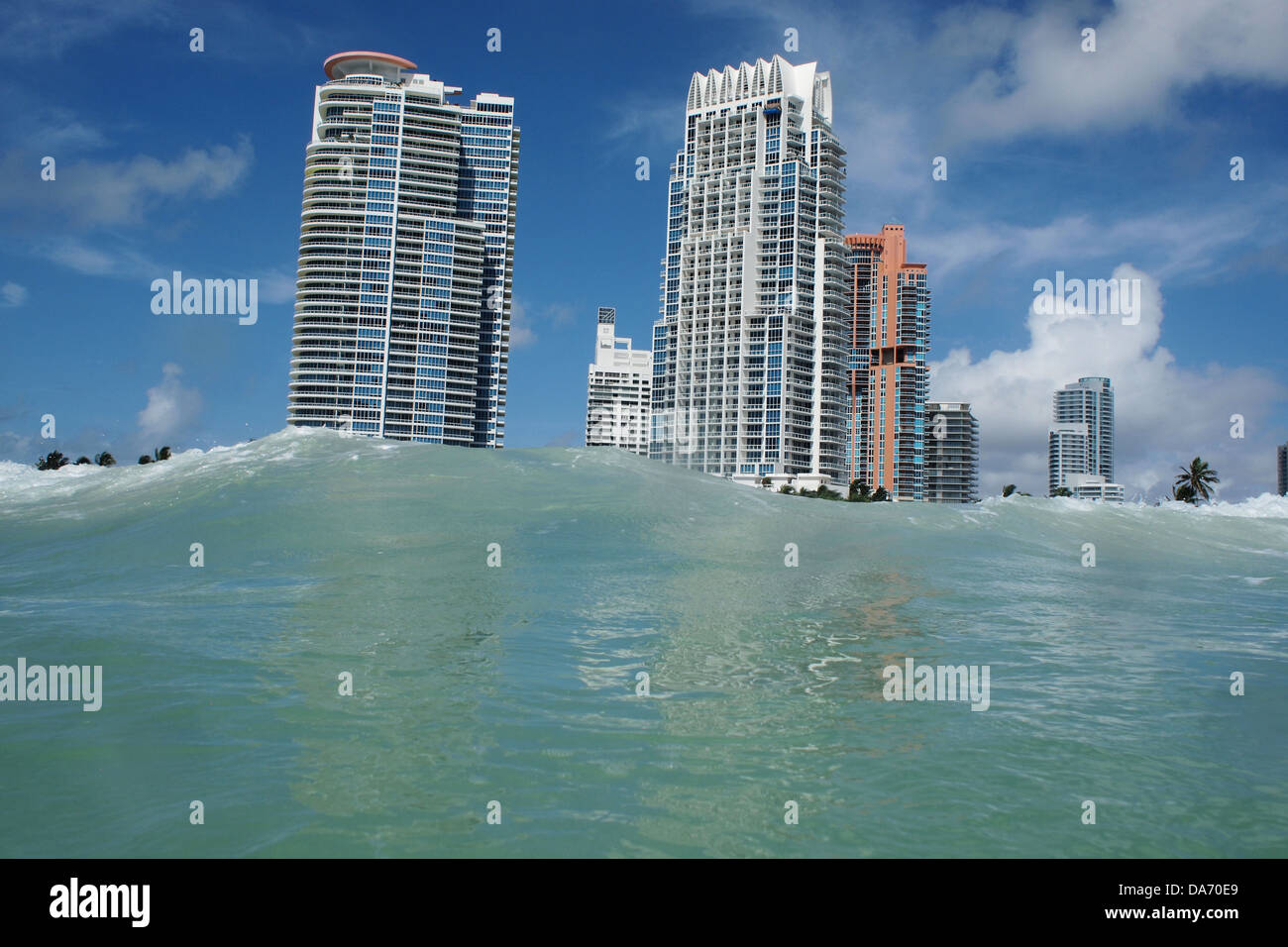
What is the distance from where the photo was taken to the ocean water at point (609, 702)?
6.12 meters

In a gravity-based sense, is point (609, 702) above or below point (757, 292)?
below

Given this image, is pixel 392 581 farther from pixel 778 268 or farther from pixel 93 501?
pixel 778 268

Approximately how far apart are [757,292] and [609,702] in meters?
143

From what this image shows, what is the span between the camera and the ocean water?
612 cm

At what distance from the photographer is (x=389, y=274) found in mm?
134125

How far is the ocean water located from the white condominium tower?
11880 cm

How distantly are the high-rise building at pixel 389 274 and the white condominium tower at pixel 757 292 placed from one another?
35.1 meters

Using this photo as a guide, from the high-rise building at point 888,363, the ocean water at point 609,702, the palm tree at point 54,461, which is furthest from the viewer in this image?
the high-rise building at point 888,363

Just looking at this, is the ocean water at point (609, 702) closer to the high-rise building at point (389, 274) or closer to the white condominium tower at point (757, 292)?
the high-rise building at point (389, 274)

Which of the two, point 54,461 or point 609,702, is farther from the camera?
point 54,461

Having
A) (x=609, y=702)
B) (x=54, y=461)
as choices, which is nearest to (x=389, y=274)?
(x=54, y=461)

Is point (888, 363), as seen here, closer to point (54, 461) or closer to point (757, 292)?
point (757, 292)

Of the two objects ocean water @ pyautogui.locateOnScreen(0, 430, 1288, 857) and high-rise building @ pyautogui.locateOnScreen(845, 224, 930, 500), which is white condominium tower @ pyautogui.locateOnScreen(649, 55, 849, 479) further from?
ocean water @ pyautogui.locateOnScreen(0, 430, 1288, 857)

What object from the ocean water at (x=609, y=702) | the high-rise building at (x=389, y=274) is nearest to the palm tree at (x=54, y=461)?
the high-rise building at (x=389, y=274)
